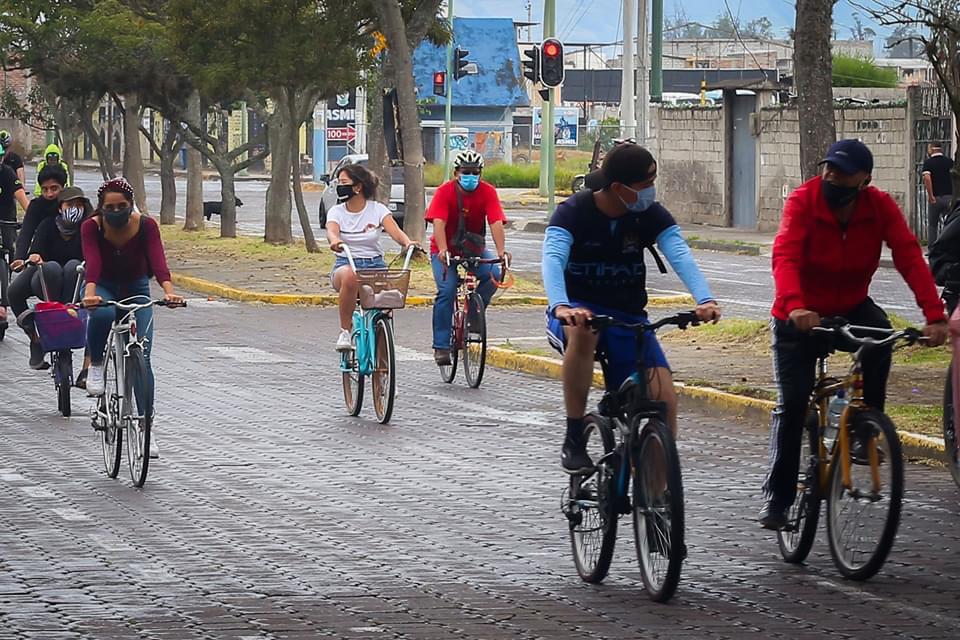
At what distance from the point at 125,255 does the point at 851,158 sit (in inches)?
199

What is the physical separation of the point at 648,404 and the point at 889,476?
3.31 ft

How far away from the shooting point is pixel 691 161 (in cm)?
4238

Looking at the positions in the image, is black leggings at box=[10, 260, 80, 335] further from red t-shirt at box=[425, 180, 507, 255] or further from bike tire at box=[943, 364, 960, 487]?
bike tire at box=[943, 364, 960, 487]

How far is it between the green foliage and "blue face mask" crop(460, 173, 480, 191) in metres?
33.0

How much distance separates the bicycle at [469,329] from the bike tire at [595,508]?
703 centimetres

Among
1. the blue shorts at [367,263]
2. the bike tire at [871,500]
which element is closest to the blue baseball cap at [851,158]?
the bike tire at [871,500]

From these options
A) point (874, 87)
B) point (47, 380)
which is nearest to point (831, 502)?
point (47, 380)

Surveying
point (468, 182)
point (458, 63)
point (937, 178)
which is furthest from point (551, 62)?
point (468, 182)

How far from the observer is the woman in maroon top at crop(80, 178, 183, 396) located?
11289mm

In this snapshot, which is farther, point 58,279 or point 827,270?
point 58,279

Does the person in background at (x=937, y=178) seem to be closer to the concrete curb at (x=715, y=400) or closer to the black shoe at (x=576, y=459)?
the concrete curb at (x=715, y=400)

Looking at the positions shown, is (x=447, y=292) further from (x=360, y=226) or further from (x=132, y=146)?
(x=132, y=146)

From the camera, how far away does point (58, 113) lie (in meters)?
53.6

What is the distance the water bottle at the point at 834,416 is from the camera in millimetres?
8055
